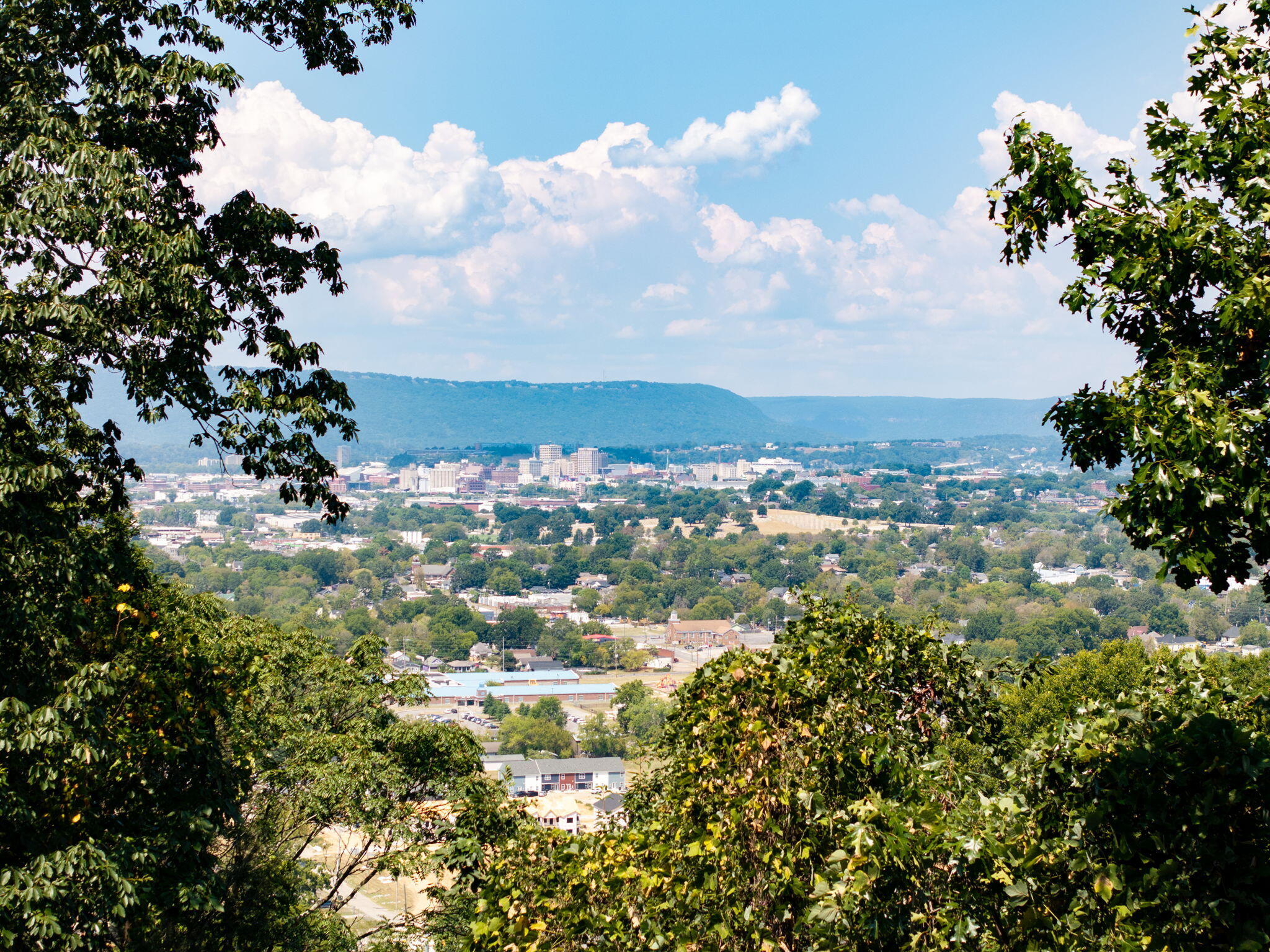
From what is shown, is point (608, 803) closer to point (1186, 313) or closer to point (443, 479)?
point (1186, 313)

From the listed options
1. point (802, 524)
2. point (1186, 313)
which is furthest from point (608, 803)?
point (802, 524)

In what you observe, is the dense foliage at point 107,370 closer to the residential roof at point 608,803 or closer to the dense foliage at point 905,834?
the dense foliage at point 905,834

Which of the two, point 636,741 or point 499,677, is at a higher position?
point 636,741

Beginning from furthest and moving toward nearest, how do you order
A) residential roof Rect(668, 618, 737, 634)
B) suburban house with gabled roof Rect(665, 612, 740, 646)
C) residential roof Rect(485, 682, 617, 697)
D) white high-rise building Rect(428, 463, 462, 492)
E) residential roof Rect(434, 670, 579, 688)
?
white high-rise building Rect(428, 463, 462, 492) → residential roof Rect(668, 618, 737, 634) → suburban house with gabled roof Rect(665, 612, 740, 646) → residential roof Rect(434, 670, 579, 688) → residential roof Rect(485, 682, 617, 697)

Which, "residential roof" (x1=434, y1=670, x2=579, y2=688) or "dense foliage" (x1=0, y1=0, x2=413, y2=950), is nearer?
"dense foliage" (x1=0, y1=0, x2=413, y2=950)

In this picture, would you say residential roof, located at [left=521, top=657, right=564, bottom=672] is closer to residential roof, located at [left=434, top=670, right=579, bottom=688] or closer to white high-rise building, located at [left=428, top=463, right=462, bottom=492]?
residential roof, located at [left=434, top=670, right=579, bottom=688]

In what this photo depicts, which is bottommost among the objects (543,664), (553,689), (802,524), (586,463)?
(543,664)

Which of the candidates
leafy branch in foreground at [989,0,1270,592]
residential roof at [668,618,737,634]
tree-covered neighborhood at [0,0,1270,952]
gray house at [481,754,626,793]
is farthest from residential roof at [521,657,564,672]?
leafy branch in foreground at [989,0,1270,592]

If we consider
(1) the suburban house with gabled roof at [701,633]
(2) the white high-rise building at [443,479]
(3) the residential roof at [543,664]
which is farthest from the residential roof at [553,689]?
(2) the white high-rise building at [443,479]

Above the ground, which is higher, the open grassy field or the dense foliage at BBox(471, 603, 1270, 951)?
the dense foliage at BBox(471, 603, 1270, 951)

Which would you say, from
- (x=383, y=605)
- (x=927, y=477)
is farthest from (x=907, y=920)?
(x=927, y=477)
